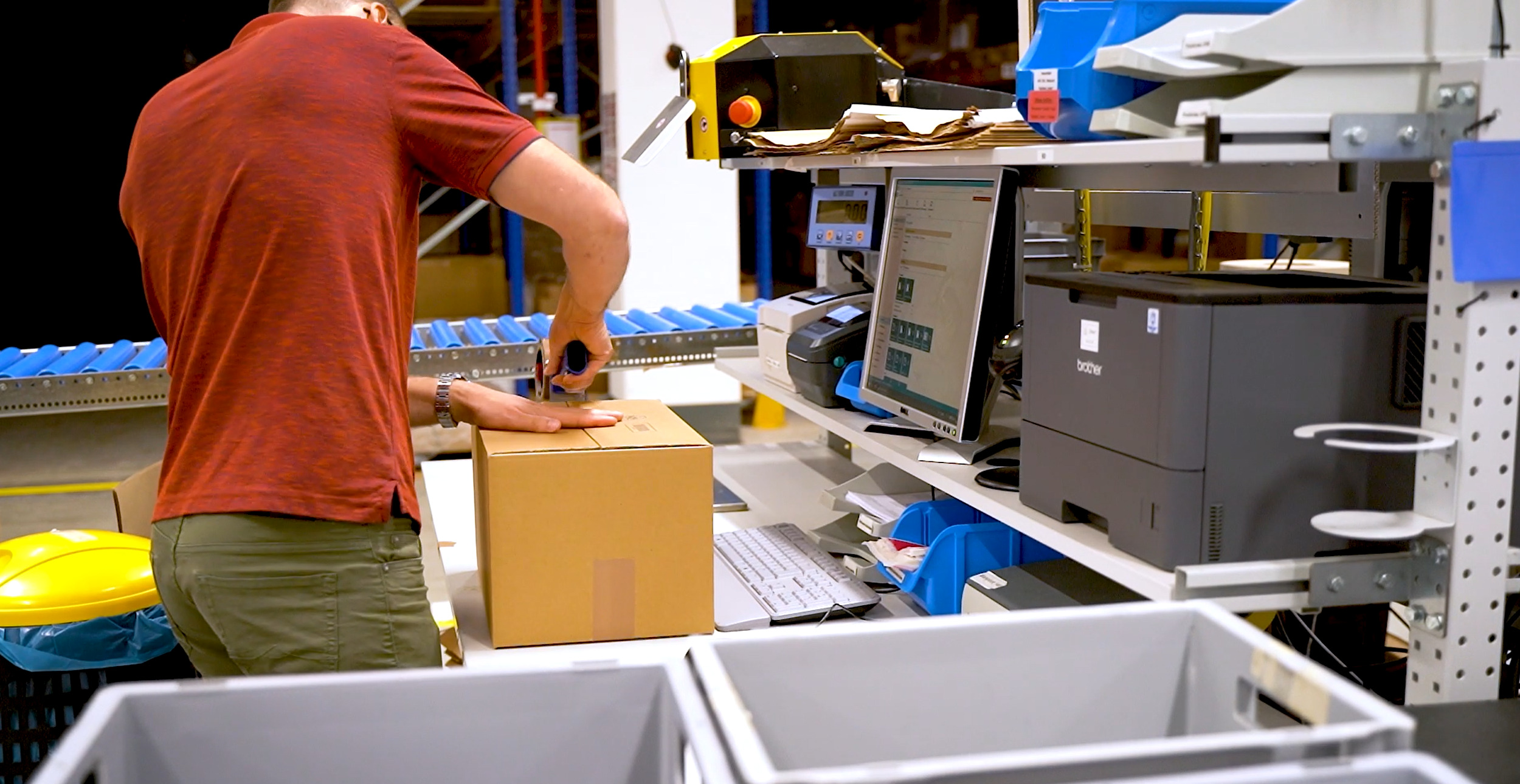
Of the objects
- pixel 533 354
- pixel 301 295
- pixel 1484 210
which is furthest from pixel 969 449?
pixel 533 354

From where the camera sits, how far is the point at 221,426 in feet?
5.05

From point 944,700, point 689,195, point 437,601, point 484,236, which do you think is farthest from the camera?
point 484,236

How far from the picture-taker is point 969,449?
2.03 m

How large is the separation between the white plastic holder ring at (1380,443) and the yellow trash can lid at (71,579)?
170cm

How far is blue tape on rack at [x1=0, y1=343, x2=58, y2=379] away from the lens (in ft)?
11.4

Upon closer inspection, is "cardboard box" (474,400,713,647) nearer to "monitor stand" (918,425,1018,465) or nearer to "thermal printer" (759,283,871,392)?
"monitor stand" (918,425,1018,465)

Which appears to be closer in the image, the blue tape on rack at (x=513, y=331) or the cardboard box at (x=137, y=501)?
the cardboard box at (x=137, y=501)

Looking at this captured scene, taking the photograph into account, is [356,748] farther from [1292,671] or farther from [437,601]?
[437,601]

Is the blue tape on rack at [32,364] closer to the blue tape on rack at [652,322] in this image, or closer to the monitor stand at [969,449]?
the blue tape on rack at [652,322]

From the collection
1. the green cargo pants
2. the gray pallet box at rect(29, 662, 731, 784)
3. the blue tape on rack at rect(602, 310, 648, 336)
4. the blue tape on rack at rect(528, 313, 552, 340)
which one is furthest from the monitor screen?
the blue tape on rack at rect(528, 313, 552, 340)

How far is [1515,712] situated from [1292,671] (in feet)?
1.42

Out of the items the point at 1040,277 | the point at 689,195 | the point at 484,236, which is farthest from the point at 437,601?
the point at 484,236

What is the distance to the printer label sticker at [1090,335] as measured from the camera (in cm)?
143

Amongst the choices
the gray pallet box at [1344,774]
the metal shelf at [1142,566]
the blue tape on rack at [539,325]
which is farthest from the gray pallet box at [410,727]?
the blue tape on rack at [539,325]
